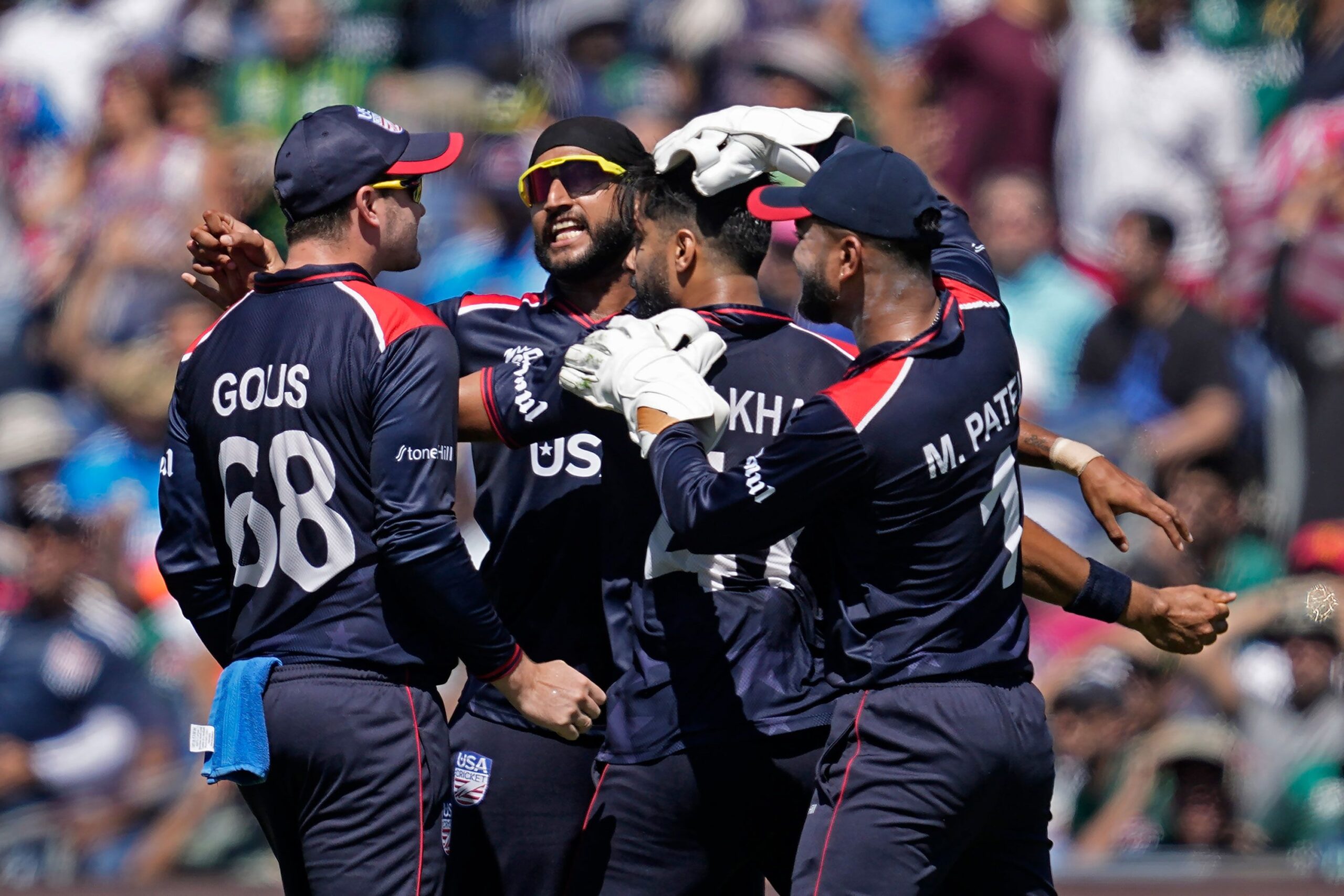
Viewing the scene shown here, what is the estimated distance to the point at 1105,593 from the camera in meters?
3.98

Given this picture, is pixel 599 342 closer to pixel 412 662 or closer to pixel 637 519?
pixel 637 519

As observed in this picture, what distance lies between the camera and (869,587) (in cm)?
345

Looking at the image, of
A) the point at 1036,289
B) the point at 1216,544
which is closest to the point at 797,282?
the point at 1036,289

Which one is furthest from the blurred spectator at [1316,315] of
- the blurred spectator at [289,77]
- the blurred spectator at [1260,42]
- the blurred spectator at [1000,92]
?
the blurred spectator at [289,77]

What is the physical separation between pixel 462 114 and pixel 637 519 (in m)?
5.55

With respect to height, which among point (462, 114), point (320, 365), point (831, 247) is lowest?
point (320, 365)

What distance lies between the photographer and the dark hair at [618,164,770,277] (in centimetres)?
374

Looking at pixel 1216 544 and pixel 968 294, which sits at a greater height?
pixel 968 294

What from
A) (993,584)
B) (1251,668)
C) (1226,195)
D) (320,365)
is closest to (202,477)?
(320,365)

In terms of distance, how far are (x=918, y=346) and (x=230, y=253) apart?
171cm

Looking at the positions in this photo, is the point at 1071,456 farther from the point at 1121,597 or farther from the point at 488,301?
the point at 488,301

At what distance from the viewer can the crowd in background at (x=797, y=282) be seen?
7113 mm

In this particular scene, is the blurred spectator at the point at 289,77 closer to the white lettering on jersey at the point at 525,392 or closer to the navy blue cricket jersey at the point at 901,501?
the white lettering on jersey at the point at 525,392

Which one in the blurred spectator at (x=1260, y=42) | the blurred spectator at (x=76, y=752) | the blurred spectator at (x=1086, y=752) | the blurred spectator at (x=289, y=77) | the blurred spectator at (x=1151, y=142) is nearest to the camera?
the blurred spectator at (x=1086, y=752)
